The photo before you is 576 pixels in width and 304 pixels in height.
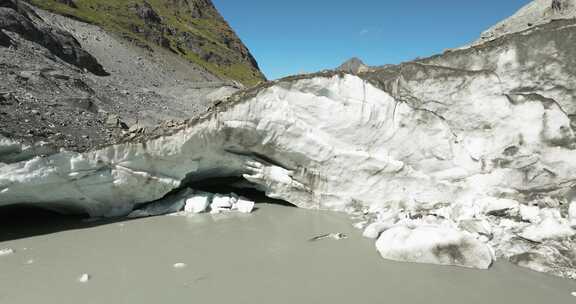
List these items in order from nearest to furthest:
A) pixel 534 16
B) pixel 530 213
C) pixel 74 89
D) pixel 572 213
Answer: pixel 572 213 < pixel 530 213 < pixel 534 16 < pixel 74 89

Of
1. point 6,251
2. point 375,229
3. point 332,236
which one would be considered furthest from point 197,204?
point 375,229

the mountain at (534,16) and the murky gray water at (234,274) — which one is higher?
the mountain at (534,16)

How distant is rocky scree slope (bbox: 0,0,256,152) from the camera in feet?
26.6

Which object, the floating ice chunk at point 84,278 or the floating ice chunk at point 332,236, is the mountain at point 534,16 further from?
the floating ice chunk at point 84,278

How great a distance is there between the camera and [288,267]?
20.1ft

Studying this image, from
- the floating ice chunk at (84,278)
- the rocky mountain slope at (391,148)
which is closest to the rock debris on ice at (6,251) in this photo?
the rocky mountain slope at (391,148)

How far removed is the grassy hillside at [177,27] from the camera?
6009 centimetres

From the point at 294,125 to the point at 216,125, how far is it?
1940 mm

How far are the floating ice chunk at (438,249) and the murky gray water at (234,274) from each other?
0.23 metres

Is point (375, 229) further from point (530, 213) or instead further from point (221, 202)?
point (221, 202)

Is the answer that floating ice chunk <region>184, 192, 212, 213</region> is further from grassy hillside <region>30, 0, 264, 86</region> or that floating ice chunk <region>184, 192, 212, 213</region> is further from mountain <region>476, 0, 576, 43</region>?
grassy hillside <region>30, 0, 264, 86</region>

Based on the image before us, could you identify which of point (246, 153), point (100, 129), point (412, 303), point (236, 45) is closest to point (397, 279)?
point (412, 303)

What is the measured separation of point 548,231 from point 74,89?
61.5 feet

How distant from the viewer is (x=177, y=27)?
273 ft
